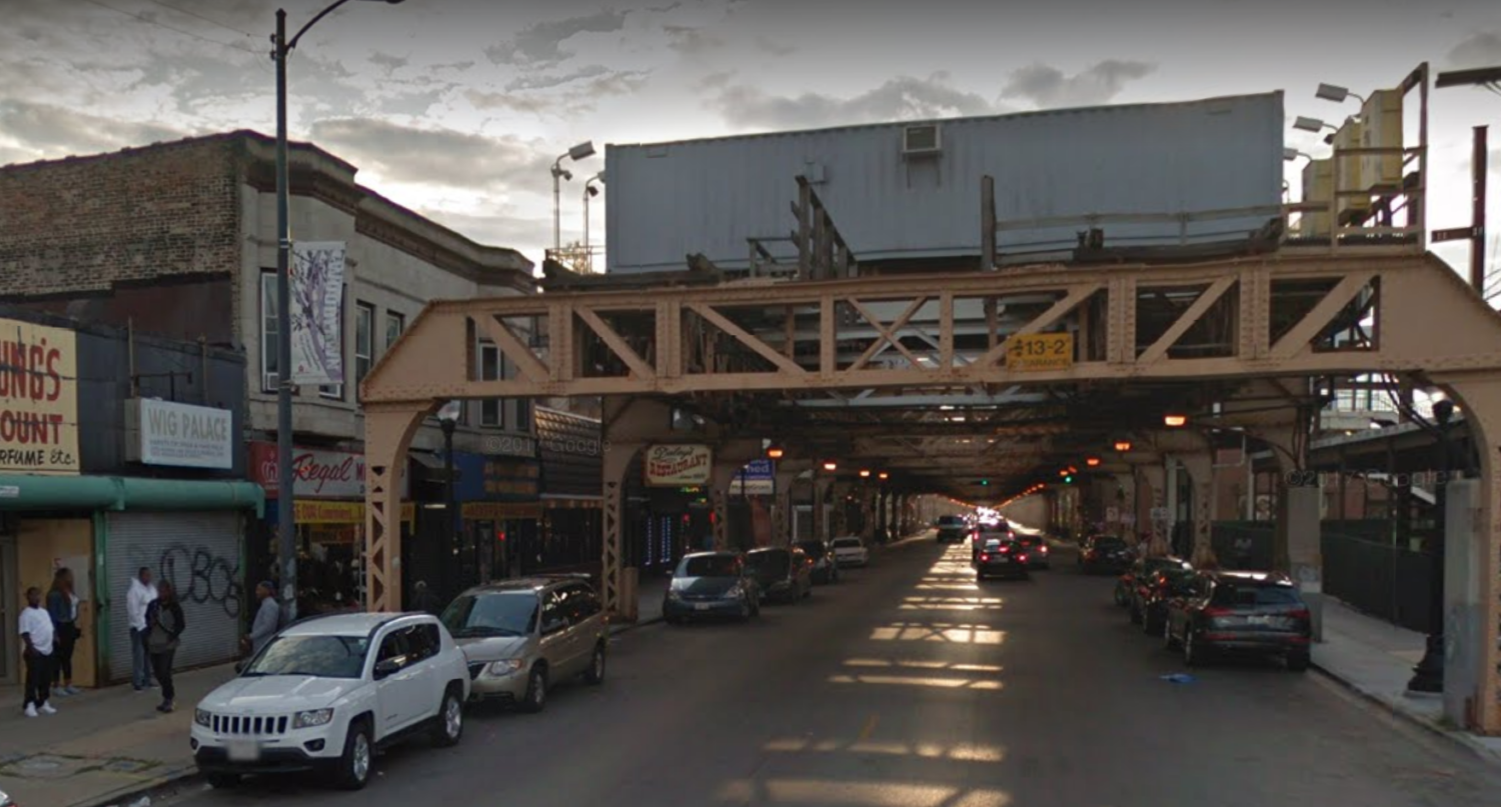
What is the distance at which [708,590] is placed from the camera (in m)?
28.9

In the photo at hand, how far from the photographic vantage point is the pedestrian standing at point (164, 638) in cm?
1577

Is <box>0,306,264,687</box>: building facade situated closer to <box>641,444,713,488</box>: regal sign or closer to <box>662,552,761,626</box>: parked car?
<box>641,444,713,488</box>: regal sign

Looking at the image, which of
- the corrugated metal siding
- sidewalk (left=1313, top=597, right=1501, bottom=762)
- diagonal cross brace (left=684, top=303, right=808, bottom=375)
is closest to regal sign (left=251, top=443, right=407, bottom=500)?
the corrugated metal siding

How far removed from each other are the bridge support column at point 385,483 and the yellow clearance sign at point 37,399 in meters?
4.14

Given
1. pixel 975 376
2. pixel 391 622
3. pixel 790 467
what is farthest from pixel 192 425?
pixel 790 467

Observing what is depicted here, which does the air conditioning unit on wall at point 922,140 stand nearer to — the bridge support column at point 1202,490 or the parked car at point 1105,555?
the bridge support column at point 1202,490

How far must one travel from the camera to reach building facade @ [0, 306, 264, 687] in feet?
55.0

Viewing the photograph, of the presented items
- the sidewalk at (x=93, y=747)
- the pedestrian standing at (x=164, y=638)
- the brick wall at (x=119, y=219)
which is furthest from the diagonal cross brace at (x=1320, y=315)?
the brick wall at (x=119, y=219)

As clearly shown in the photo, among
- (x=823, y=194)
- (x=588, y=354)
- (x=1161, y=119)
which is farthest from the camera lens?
(x=823, y=194)

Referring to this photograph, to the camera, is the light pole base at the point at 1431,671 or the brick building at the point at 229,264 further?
the brick building at the point at 229,264

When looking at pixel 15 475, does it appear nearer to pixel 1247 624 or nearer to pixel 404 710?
pixel 404 710

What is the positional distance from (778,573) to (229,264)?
18597mm

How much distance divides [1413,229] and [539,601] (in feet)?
42.0

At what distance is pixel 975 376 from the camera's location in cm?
1573
